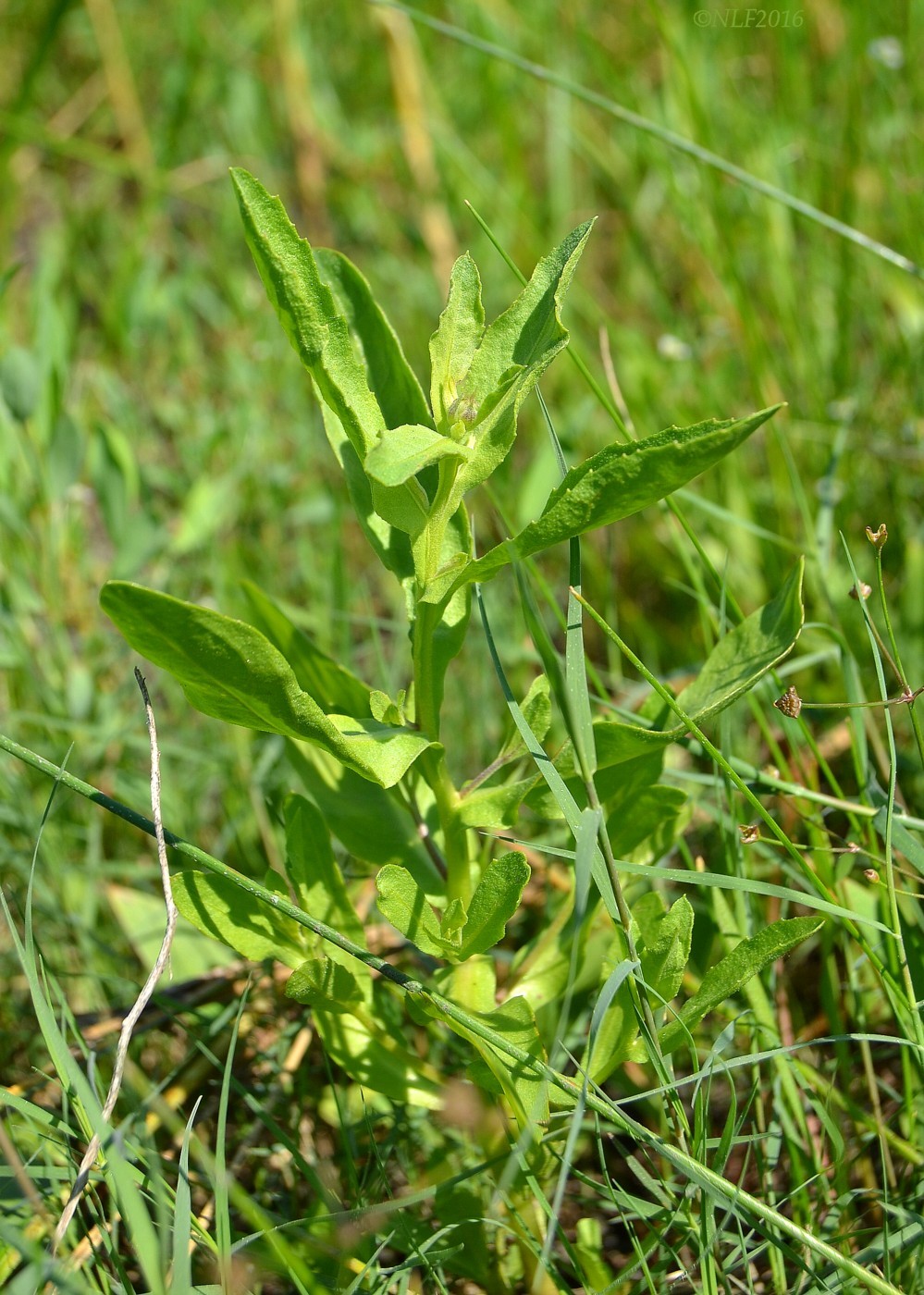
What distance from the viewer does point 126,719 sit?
73.6 inches

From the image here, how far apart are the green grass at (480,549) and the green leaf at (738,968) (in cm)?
5

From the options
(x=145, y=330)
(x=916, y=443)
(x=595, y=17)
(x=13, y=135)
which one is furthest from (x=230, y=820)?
(x=595, y=17)

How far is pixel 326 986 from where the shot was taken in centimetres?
98

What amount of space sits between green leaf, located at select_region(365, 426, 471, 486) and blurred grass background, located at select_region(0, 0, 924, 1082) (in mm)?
482

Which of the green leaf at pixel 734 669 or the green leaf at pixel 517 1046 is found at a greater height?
the green leaf at pixel 734 669

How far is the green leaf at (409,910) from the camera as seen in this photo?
0.92 m

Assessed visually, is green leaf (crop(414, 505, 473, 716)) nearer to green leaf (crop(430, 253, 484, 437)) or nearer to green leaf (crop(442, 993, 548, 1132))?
green leaf (crop(430, 253, 484, 437))

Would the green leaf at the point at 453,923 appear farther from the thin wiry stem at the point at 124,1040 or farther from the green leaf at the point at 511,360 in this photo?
the green leaf at the point at 511,360

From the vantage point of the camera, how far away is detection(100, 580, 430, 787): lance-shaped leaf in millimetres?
816

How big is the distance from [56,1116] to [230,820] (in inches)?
25.2

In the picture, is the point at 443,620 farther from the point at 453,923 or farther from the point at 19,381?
the point at 19,381

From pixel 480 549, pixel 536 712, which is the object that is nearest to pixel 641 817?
pixel 536 712

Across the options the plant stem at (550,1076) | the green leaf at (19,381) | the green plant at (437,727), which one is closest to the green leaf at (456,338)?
the green plant at (437,727)

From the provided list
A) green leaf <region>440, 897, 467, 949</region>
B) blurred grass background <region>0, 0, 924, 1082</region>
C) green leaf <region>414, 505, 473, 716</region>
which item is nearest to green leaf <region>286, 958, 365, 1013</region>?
green leaf <region>440, 897, 467, 949</region>
